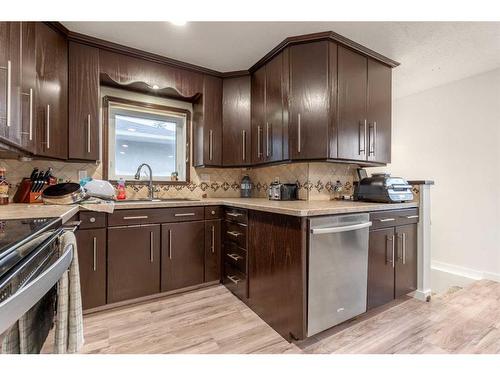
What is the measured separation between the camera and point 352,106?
7.13 ft

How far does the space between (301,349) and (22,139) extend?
2.15 meters

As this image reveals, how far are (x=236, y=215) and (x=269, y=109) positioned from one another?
3.53 ft

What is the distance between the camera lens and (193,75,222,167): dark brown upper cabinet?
2.62 meters

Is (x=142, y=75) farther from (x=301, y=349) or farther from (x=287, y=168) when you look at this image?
(x=301, y=349)

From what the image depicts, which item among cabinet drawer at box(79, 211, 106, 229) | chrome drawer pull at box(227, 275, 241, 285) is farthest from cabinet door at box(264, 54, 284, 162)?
cabinet drawer at box(79, 211, 106, 229)

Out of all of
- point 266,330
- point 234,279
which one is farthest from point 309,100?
point 266,330

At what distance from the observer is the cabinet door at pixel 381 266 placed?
1835mm

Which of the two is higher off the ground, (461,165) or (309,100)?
(309,100)

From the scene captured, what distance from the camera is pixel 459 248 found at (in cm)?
291

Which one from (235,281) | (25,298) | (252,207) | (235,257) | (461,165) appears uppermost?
(461,165)

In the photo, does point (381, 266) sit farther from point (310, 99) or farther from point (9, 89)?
point (9, 89)

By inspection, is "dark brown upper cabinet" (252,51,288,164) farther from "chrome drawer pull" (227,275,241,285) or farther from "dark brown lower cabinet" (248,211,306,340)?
"chrome drawer pull" (227,275,241,285)

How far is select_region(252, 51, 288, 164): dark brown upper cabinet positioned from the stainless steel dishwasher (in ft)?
2.93
